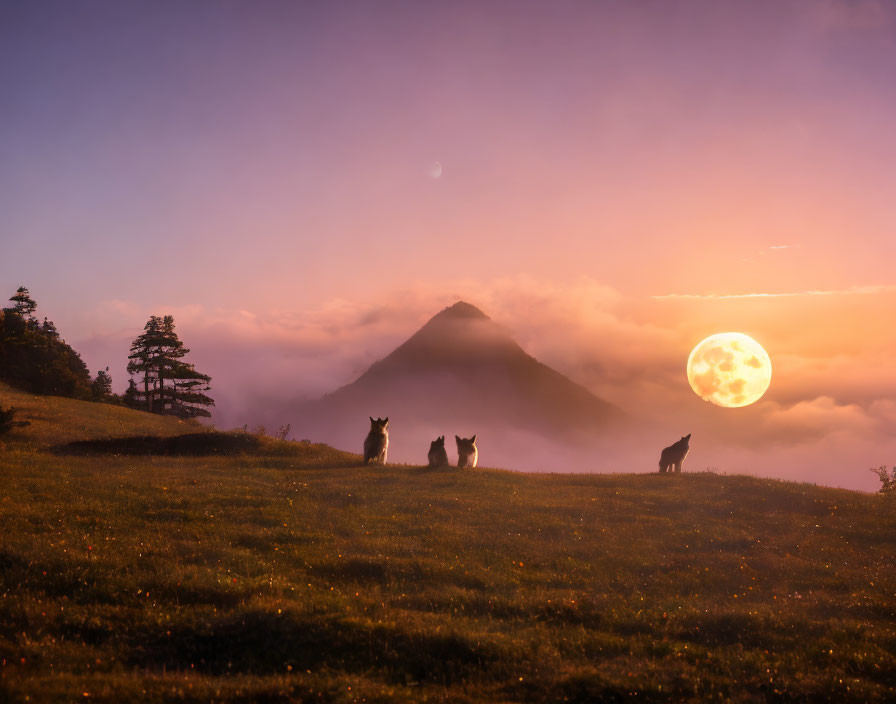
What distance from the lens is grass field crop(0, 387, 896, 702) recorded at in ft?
36.1

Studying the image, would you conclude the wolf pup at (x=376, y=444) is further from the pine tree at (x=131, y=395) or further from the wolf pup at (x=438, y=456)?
the pine tree at (x=131, y=395)

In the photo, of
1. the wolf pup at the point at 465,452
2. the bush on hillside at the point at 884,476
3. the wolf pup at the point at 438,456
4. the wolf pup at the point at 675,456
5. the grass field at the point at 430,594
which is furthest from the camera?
the bush on hillside at the point at 884,476

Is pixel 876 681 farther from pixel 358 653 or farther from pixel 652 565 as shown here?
pixel 358 653

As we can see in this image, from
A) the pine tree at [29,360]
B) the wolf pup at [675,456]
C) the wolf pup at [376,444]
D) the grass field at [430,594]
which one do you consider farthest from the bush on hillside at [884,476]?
the pine tree at [29,360]

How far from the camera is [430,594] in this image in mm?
15312

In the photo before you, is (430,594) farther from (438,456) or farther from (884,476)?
(884,476)

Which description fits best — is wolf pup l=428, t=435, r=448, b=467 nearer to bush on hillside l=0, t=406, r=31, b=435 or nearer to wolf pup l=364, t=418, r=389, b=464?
wolf pup l=364, t=418, r=389, b=464

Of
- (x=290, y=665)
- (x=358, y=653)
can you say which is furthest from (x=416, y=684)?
(x=290, y=665)

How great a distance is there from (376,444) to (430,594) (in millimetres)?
22685

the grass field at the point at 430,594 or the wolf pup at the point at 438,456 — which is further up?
the wolf pup at the point at 438,456

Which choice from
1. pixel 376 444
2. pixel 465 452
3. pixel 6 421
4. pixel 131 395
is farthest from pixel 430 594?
pixel 131 395

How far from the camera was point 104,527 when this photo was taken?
18656 millimetres

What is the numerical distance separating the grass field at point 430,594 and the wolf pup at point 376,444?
9404 mm

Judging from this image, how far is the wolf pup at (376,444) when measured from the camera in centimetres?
3750
